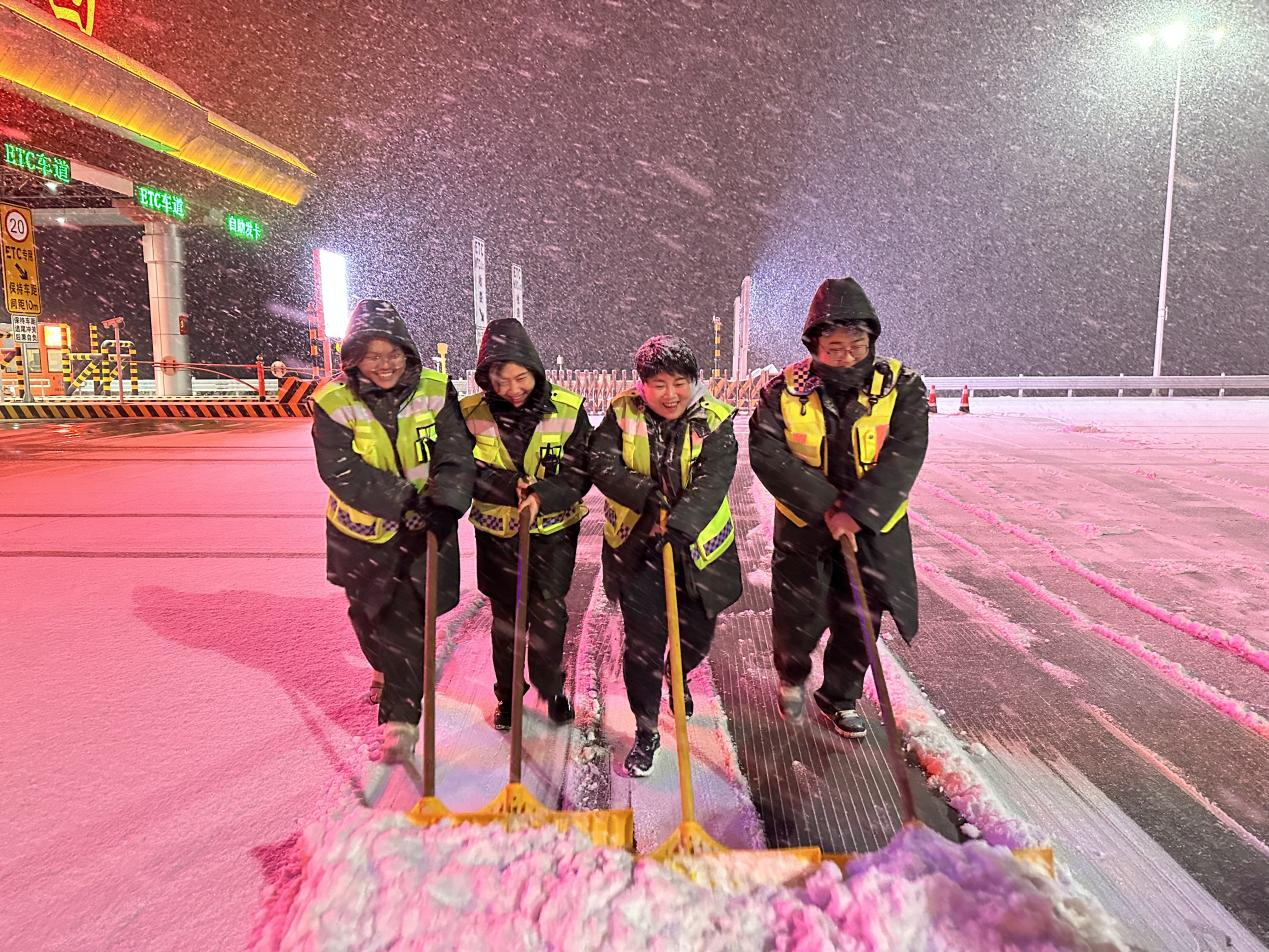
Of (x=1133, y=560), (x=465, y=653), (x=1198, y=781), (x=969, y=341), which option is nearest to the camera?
(x=1198, y=781)

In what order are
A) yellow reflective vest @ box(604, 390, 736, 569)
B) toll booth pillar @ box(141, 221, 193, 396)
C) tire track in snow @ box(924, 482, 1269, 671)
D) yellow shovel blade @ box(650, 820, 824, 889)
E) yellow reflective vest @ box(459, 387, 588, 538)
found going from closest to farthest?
1. yellow shovel blade @ box(650, 820, 824, 889)
2. yellow reflective vest @ box(604, 390, 736, 569)
3. yellow reflective vest @ box(459, 387, 588, 538)
4. tire track in snow @ box(924, 482, 1269, 671)
5. toll booth pillar @ box(141, 221, 193, 396)

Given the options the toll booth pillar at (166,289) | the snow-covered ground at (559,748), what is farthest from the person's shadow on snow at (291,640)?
the toll booth pillar at (166,289)

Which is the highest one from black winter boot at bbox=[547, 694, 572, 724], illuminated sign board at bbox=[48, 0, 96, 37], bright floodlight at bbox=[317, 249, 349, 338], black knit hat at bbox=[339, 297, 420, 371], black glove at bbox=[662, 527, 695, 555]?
illuminated sign board at bbox=[48, 0, 96, 37]

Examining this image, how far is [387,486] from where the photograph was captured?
242 centimetres

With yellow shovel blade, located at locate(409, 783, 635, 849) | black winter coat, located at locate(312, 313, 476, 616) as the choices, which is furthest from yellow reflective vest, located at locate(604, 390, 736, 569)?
yellow shovel blade, located at locate(409, 783, 635, 849)

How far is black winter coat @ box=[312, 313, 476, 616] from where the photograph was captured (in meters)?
2.40

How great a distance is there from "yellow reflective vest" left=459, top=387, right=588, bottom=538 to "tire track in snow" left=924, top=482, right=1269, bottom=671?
3.30 metres

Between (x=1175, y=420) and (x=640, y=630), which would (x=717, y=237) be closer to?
(x=1175, y=420)

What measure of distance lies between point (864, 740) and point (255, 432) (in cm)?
1256

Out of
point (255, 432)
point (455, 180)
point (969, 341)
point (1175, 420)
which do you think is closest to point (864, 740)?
point (255, 432)

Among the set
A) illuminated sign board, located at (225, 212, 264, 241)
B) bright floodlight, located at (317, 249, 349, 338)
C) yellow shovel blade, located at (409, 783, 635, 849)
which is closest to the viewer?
yellow shovel blade, located at (409, 783, 635, 849)

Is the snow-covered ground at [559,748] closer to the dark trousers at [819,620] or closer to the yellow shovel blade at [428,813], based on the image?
the yellow shovel blade at [428,813]

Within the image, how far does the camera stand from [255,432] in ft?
41.2

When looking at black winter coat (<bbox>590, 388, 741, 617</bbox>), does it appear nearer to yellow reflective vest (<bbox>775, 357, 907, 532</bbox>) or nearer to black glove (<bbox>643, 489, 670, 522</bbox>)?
black glove (<bbox>643, 489, 670, 522</bbox>)
